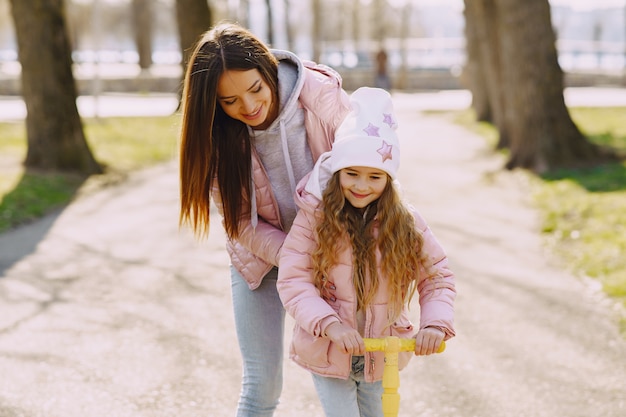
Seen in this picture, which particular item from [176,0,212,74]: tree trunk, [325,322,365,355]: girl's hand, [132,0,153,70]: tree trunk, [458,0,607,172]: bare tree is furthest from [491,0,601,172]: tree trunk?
[132,0,153,70]: tree trunk

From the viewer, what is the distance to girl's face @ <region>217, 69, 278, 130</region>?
9.00ft

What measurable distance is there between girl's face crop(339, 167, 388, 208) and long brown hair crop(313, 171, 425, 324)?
0.02m

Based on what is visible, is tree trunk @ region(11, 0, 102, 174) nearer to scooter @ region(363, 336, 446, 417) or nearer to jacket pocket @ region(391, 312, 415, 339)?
jacket pocket @ region(391, 312, 415, 339)

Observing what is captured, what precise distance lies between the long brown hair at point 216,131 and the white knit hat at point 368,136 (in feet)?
1.01

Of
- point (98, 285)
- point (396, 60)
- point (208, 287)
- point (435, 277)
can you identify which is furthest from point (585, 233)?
point (396, 60)

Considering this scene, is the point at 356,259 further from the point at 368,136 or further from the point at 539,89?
the point at 539,89

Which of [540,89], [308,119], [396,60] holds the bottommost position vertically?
[396,60]

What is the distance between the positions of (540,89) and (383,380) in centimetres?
868

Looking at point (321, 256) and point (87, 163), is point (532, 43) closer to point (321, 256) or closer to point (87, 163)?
point (87, 163)

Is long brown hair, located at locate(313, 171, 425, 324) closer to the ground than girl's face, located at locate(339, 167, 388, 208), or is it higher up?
closer to the ground

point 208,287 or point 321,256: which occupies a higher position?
point 321,256

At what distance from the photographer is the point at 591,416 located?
379 centimetres

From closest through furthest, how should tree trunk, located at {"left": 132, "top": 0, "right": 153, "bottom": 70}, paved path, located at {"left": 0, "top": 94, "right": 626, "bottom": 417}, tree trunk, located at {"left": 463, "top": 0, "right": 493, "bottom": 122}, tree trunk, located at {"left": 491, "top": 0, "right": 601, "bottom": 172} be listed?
1. paved path, located at {"left": 0, "top": 94, "right": 626, "bottom": 417}
2. tree trunk, located at {"left": 491, "top": 0, "right": 601, "bottom": 172}
3. tree trunk, located at {"left": 463, "top": 0, "right": 493, "bottom": 122}
4. tree trunk, located at {"left": 132, "top": 0, "right": 153, "bottom": 70}

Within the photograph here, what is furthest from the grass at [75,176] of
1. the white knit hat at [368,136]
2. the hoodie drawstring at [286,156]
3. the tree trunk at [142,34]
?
the tree trunk at [142,34]
